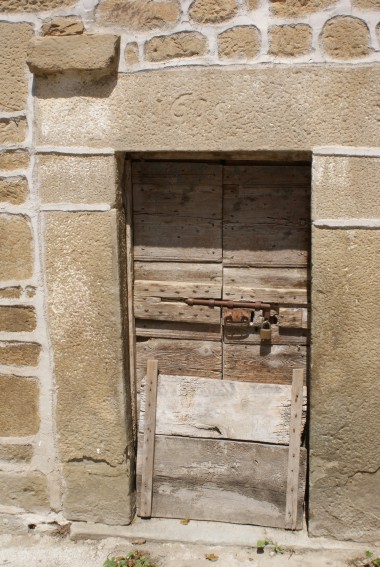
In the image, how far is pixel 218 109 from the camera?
103 inches

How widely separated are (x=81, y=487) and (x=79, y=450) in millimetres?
217

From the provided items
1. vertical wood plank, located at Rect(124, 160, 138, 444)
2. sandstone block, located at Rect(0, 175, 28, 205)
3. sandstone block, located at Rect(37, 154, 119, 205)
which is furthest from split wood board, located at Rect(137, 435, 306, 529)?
sandstone block, located at Rect(0, 175, 28, 205)

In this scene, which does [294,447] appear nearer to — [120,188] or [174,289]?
[174,289]

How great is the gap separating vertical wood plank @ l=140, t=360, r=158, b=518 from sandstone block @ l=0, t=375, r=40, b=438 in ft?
1.91

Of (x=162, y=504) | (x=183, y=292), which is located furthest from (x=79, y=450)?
(x=183, y=292)

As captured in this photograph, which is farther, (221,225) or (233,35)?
(221,225)

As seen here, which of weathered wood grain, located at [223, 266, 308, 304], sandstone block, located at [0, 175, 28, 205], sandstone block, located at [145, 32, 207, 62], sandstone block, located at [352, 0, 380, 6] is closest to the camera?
sandstone block, located at [352, 0, 380, 6]

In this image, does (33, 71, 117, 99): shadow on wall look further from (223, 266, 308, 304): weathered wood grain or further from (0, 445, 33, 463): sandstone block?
(0, 445, 33, 463): sandstone block

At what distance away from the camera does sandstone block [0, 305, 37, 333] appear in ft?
9.67

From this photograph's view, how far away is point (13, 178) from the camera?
2832 mm

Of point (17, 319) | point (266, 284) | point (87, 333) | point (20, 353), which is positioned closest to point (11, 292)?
point (17, 319)

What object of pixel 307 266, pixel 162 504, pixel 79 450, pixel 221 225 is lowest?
pixel 162 504

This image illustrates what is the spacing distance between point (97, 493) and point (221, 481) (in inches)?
26.4

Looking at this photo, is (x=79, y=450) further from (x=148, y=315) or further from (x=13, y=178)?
(x=13, y=178)
